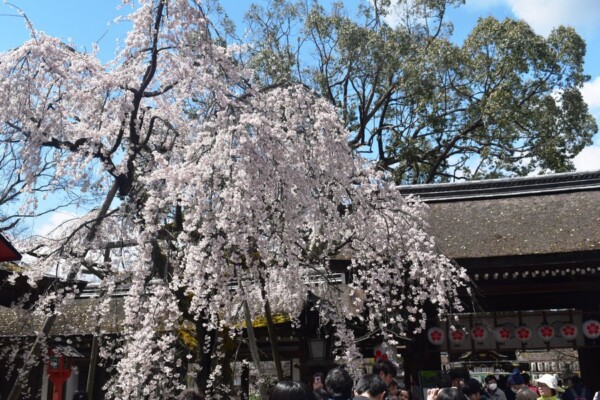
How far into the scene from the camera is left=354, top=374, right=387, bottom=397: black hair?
4.09 m

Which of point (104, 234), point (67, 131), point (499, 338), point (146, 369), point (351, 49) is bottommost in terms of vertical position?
point (146, 369)

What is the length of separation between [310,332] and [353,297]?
1.77 metres

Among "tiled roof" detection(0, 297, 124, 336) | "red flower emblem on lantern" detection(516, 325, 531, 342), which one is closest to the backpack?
"red flower emblem on lantern" detection(516, 325, 531, 342)

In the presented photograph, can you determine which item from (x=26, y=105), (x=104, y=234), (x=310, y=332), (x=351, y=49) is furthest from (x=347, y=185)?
(x=351, y=49)

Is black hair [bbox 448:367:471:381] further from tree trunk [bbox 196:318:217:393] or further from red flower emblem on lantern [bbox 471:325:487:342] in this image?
red flower emblem on lantern [bbox 471:325:487:342]

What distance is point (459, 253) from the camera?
32.4 ft

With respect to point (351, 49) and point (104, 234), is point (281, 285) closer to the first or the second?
point (104, 234)

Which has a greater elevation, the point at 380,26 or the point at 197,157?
the point at 380,26

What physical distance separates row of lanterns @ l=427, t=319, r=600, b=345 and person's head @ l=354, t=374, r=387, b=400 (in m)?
6.72

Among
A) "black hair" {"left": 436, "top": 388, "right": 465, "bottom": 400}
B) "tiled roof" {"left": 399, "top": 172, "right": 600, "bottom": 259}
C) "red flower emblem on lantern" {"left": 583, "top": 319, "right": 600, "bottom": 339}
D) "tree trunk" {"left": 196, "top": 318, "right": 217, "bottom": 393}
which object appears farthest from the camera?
"red flower emblem on lantern" {"left": 583, "top": 319, "right": 600, "bottom": 339}

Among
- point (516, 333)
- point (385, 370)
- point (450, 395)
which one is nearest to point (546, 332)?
point (516, 333)

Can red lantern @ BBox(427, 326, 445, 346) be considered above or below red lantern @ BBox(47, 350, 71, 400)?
above

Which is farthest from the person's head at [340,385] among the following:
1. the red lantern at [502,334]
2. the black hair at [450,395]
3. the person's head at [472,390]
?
the red lantern at [502,334]

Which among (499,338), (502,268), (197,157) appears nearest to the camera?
(197,157)
